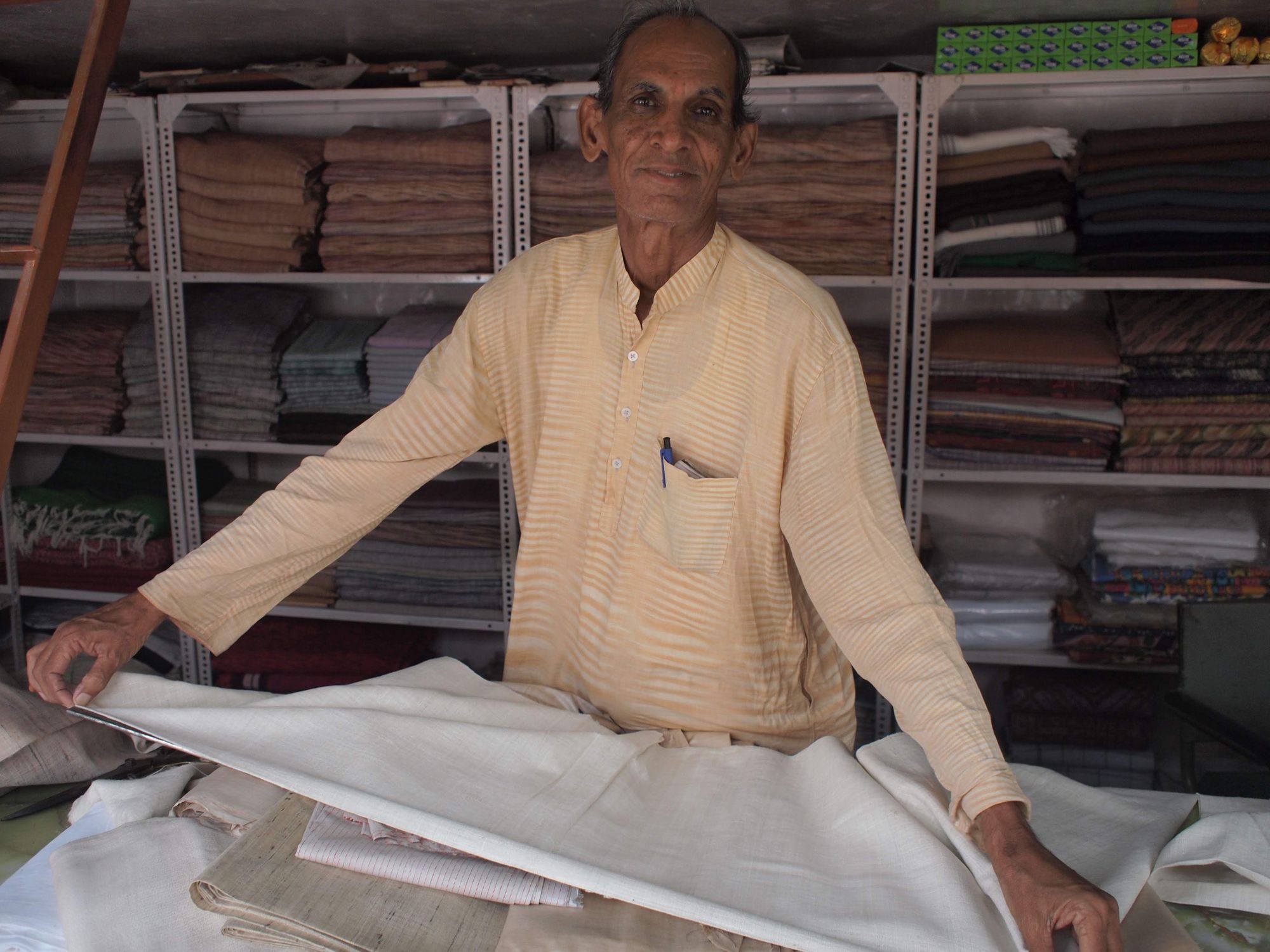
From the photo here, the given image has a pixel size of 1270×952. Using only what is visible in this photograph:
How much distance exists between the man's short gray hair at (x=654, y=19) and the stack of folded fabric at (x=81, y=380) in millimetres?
2144

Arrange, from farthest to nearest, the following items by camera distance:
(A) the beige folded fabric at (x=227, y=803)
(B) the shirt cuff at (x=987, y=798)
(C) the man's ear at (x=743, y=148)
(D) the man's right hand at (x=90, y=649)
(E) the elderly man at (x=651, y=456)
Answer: (C) the man's ear at (x=743, y=148), (E) the elderly man at (x=651, y=456), (D) the man's right hand at (x=90, y=649), (A) the beige folded fabric at (x=227, y=803), (B) the shirt cuff at (x=987, y=798)

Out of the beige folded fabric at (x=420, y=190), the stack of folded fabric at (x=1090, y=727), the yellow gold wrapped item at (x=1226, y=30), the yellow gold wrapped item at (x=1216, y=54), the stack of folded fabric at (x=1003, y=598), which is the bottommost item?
the stack of folded fabric at (x=1090, y=727)

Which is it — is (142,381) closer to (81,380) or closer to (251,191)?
(81,380)

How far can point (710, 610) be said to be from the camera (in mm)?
1386

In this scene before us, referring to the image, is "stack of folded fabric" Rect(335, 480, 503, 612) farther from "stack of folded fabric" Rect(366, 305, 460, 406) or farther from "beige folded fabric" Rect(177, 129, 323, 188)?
"beige folded fabric" Rect(177, 129, 323, 188)

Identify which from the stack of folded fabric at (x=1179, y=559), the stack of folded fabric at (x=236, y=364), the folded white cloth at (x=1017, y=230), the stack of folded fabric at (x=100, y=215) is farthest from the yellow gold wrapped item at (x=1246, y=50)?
the stack of folded fabric at (x=100, y=215)

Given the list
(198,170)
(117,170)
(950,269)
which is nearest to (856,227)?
(950,269)

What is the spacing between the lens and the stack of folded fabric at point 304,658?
3037 millimetres

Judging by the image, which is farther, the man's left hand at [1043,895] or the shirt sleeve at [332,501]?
the shirt sleeve at [332,501]

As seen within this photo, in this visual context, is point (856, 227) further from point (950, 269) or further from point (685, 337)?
point (685, 337)

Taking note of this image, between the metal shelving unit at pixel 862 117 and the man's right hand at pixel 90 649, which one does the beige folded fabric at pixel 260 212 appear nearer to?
the metal shelving unit at pixel 862 117

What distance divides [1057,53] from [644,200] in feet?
5.15

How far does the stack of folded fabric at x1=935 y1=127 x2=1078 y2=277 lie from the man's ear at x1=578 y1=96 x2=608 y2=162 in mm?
1319

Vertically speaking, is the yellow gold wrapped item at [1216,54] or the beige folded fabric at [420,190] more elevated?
the yellow gold wrapped item at [1216,54]
